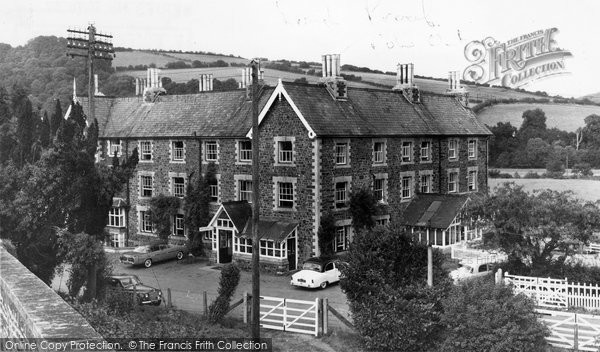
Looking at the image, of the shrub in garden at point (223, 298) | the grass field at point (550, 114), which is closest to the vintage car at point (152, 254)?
the shrub in garden at point (223, 298)

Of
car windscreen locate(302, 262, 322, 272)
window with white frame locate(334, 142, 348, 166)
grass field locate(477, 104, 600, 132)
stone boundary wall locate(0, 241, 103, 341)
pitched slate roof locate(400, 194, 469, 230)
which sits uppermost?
grass field locate(477, 104, 600, 132)

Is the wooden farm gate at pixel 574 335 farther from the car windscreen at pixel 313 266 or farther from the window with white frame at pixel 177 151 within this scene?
the window with white frame at pixel 177 151

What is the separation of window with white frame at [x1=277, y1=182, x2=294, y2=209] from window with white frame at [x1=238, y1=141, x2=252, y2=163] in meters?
3.12

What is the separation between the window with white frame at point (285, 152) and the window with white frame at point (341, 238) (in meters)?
4.91

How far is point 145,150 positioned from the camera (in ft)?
147

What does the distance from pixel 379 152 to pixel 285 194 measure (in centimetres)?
698

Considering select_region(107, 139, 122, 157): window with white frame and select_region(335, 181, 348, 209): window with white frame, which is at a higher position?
select_region(107, 139, 122, 157): window with white frame

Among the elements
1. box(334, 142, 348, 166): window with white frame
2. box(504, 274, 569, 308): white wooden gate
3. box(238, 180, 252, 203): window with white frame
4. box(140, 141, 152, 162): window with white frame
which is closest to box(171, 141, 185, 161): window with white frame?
box(140, 141, 152, 162): window with white frame

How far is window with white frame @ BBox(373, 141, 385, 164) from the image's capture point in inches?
1574

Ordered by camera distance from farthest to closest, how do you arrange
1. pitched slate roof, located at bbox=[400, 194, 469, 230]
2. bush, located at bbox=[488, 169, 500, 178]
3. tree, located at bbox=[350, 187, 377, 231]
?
bush, located at bbox=[488, 169, 500, 178] → pitched slate roof, located at bbox=[400, 194, 469, 230] → tree, located at bbox=[350, 187, 377, 231]

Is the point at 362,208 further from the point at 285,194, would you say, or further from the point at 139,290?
the point at 139,290

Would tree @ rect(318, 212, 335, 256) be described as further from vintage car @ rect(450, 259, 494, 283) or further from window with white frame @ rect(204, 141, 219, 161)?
window with white frame @ rect(204, 141, 219, 161)

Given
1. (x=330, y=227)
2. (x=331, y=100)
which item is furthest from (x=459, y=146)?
(x=330, y=227)

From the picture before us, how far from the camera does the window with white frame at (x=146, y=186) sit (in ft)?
147
